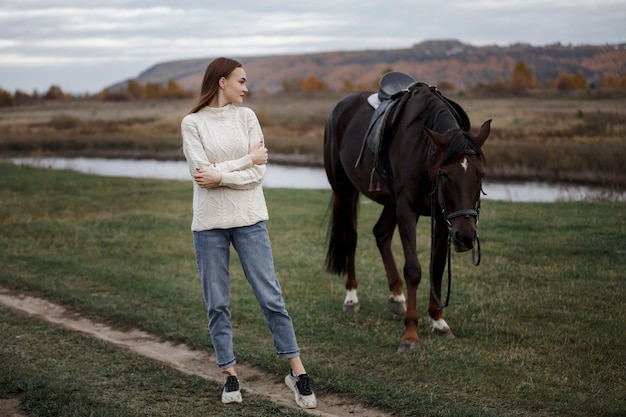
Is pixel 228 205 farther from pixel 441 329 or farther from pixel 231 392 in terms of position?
pixel 441 329

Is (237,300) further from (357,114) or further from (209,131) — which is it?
(209,131)

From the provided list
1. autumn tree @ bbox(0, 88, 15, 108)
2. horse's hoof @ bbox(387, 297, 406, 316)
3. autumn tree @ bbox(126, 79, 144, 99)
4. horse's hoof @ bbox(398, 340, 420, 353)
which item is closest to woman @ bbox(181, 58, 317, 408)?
horse's hoof @ bbox(398, 340, 420, 353)

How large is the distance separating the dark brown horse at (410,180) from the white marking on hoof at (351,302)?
1 centimetres

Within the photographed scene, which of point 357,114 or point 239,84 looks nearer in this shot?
point 239,84

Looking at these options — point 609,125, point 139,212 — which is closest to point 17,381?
point 139,212

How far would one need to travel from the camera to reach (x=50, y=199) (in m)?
15.1

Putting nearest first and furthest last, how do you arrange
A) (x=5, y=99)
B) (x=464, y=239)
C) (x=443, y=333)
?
(x=464, y=239)
(x=443, y=333)
(x=5, y=99)

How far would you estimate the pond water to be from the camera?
1770cm

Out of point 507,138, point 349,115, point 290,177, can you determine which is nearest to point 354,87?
point 507,138

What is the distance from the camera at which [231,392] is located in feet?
15.0

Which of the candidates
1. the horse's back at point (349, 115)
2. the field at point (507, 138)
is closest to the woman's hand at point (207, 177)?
the horse's back at point (349, 115)

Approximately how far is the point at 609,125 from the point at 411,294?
19.9 m

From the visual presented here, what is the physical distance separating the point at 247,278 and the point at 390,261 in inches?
108

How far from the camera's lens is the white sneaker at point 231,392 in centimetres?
455
